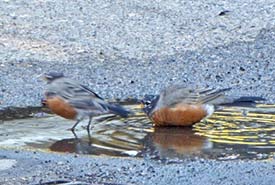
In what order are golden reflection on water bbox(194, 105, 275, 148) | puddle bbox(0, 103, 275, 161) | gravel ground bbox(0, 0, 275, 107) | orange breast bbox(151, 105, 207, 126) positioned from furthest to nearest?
gravel ground bbox(0, 0, 275, 107)
orange breast bbox(151, 105, 207, 126)
golden reflection on water bbox(194, 105, 275, 148)
puddle bbox(0, 103, 275, 161)

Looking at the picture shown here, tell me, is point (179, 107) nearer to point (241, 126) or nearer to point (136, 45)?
point (241, 126)

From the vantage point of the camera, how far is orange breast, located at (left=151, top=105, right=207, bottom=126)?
8531 millimetres

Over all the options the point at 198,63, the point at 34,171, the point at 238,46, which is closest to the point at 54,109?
the point at 34,171

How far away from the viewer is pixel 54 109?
27.4ft

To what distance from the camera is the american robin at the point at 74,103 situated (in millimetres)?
8367

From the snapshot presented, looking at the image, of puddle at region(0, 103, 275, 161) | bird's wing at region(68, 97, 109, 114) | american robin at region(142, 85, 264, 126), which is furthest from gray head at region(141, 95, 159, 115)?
bird's wing at region(68, 97, 109, 114)

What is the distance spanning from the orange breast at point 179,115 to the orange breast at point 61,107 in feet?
2.39

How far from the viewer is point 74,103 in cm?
841

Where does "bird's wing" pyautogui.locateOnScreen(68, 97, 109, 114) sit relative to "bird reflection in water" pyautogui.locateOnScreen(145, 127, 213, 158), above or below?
above

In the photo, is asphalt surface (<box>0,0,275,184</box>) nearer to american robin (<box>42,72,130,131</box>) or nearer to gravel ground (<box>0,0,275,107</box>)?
gravel ground (<box>0,0,275,107</box>)

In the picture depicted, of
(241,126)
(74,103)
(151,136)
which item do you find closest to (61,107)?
(74,103)

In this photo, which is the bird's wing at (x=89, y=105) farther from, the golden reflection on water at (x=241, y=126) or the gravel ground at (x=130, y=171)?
the gravel ground at (x=130, y=171)

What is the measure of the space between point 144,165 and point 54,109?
1582 mm

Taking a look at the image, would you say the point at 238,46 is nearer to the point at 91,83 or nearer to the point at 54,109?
the point at 91,83
